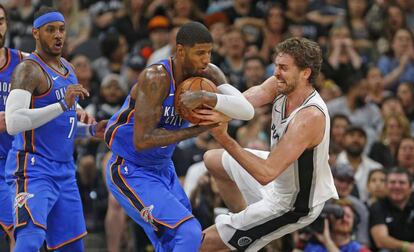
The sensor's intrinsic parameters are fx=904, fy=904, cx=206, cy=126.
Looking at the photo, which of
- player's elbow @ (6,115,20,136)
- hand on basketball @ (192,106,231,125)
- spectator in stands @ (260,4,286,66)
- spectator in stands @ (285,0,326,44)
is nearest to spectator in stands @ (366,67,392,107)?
spectator in stands @ (285,0,326,44)

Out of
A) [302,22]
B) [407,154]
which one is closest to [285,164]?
[407,154]

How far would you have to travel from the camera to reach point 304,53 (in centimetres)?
778

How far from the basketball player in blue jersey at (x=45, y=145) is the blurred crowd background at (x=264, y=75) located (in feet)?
9.54

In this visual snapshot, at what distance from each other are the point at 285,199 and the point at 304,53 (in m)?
1.29

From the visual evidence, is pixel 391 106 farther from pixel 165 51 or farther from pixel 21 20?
pixel 21 20

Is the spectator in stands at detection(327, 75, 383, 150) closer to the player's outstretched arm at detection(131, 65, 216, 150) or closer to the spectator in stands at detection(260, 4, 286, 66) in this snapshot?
the spectator in stands at detection(260, 4, 286, 66)

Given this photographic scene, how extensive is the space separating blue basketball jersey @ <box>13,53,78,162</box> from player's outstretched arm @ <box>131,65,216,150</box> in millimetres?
1021

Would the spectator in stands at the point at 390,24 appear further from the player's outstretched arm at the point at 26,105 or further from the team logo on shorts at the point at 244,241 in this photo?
the player's outstretched arm at the point at 26,105

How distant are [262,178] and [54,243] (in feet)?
6.67

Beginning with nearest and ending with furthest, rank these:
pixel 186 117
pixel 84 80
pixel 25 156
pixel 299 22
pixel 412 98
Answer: pixel 186 117 → pixel 25 156 → pixel 84 80 → pixel 412 98 → pixel 299 22

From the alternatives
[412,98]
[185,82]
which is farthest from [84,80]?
[185,82]

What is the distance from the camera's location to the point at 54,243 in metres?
8.09

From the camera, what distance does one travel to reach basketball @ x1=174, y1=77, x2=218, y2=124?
724cm

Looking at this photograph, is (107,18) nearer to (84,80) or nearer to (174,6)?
(174,6)
